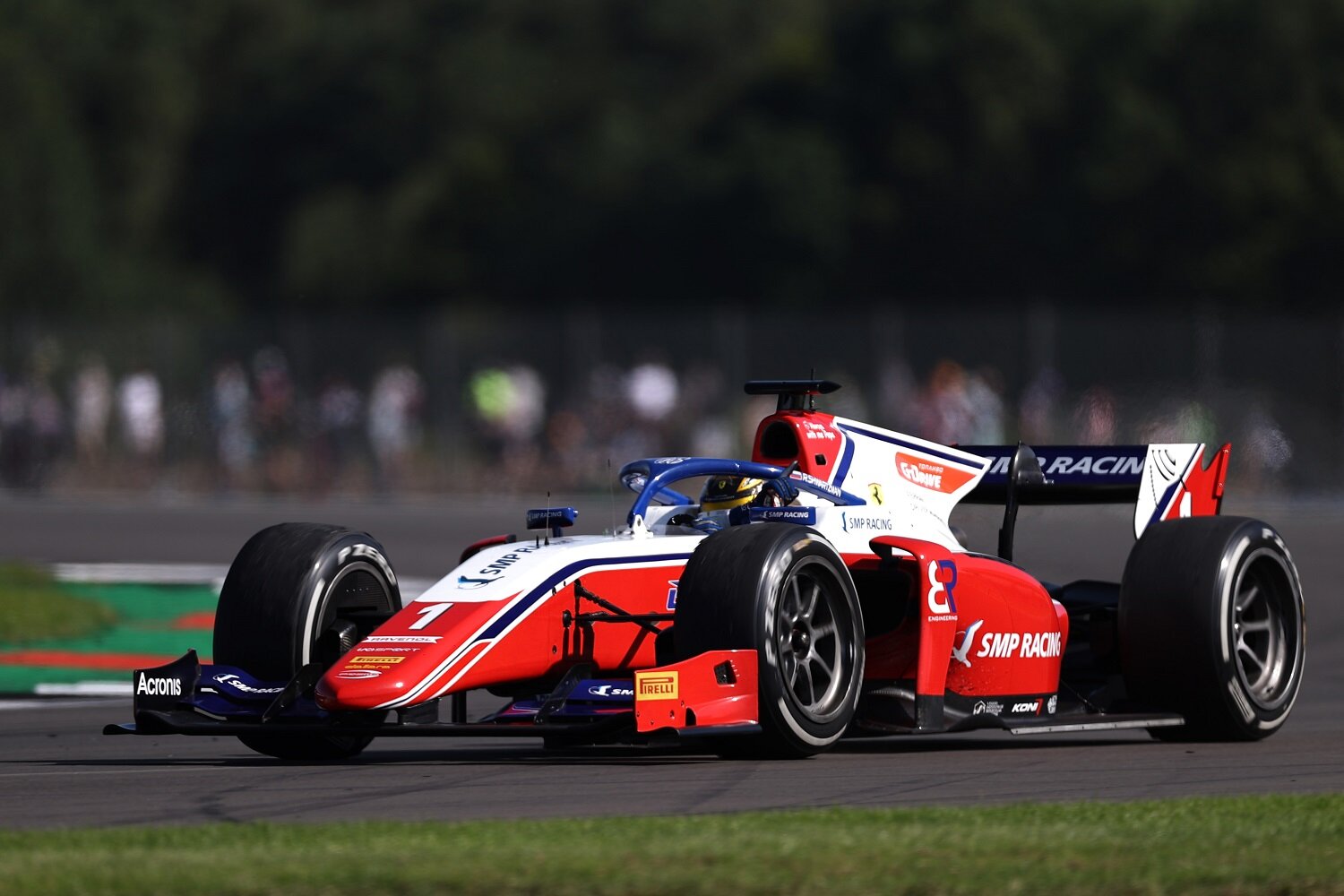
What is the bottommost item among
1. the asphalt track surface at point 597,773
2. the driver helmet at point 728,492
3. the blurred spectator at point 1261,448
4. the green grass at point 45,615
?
the asphalt track surface at point 597,773

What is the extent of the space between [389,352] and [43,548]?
30.2ft

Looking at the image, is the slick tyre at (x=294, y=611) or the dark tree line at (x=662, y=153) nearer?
the slick tyre at (x=294, y=611)

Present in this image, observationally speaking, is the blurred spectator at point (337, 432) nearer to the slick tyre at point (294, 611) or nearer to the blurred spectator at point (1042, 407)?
the blurred spectator at point (1042, 407)

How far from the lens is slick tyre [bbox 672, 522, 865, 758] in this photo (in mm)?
9289

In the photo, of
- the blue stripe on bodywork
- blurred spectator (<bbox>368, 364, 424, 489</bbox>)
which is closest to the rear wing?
the blue stripe on bodywork

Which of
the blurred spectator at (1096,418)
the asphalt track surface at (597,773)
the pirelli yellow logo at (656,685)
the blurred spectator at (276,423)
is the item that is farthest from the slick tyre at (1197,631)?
the blurred spectator at (276,423)

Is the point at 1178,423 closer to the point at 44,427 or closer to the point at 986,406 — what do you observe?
the point at 986,406

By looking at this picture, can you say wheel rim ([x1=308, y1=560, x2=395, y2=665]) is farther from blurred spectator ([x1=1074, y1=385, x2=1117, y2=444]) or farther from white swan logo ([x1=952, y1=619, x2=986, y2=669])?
blurred spectator ([x1=1074, y1=385, x2=1117, y2=444])

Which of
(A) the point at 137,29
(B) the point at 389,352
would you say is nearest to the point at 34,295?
(A) the point at 137,29

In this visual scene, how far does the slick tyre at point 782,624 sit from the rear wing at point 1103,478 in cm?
215

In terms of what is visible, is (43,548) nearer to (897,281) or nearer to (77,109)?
(897,281)

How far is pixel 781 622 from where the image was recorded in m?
9.45

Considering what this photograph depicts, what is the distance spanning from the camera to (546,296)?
62.4 metres

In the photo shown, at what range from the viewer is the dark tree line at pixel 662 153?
50.9 m
